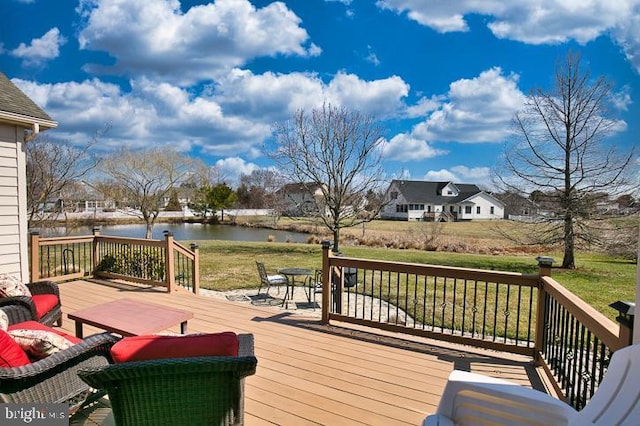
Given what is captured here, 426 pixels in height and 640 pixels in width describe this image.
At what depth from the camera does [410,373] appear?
127 inches

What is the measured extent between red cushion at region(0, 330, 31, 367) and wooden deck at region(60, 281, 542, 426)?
1.78 ft

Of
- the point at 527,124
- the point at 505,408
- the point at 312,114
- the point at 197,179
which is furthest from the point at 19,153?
the point at 197,179

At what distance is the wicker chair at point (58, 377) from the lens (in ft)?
6.24

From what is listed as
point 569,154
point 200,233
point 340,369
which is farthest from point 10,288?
point 200,233

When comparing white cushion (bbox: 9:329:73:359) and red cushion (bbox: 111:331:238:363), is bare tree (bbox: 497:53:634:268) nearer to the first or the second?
red cushion (bbox: 111:331:238:363)

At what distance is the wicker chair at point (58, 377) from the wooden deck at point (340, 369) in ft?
0.62

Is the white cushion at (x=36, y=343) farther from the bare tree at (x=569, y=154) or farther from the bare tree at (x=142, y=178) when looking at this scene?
the bare tree at (x=142, y=178)

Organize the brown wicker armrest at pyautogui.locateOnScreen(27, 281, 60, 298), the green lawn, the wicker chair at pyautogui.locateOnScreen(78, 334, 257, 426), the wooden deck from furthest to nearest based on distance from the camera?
1. the green lawn
2. the brown wicker armrest at pyautogui.locateOnScreen(27, 281, 60, 298)
3. the wooden deck
4. the wicker chair at pyautogui.locateOnScreen(78, 334, 257, 426)

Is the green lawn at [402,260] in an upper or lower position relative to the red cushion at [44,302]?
lower

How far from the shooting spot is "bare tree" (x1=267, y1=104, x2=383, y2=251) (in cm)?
1251

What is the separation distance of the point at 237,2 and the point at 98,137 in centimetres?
956

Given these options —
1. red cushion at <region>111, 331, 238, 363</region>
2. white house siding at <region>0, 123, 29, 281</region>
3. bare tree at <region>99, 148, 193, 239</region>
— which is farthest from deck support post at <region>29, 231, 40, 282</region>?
bare tree at <region>99, 148, 193, 239</region>

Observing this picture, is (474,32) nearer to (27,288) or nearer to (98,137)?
(27,288)

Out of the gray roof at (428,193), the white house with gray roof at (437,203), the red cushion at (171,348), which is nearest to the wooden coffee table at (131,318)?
the red cushion at (171,348)
